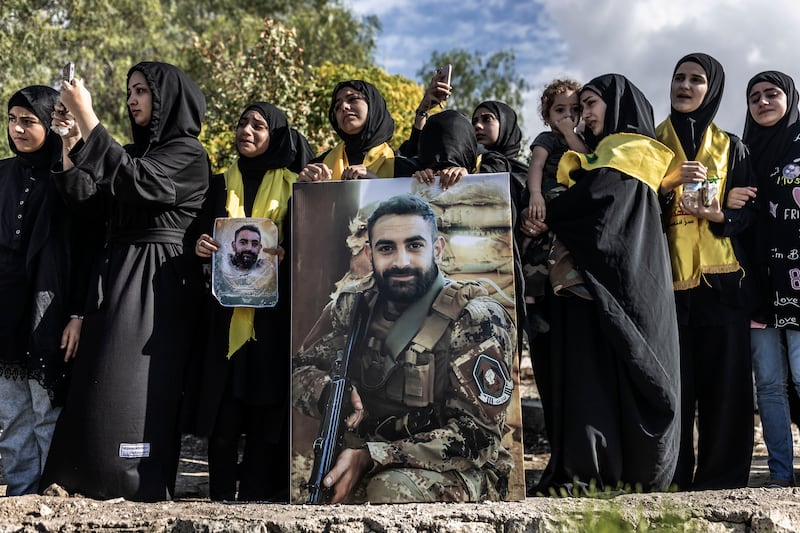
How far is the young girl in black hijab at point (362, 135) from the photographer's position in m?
3.82

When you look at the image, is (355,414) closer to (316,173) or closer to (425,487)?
(425,487)

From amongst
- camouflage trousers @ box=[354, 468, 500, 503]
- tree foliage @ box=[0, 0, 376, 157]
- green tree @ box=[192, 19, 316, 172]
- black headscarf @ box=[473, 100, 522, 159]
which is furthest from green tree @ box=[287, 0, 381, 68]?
camouflage trousers @ box=[354, 468, 500, 503]

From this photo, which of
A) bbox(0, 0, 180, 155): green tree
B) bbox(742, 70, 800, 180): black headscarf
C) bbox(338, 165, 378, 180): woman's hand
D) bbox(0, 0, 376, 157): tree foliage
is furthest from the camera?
bbox(0, 0, 180, 155): green tree

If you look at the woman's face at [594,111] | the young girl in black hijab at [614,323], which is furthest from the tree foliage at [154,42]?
the young girl in black hijab at [614,323]

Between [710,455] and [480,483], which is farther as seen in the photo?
[710,455]

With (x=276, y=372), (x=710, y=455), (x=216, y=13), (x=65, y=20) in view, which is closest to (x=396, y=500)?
(x=276, y=372)

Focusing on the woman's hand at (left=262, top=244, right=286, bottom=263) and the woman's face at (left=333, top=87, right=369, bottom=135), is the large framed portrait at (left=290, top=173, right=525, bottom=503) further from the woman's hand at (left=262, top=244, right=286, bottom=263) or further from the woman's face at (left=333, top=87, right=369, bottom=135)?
the woman's face at (left=333, top=87, right=369, bottom=135)

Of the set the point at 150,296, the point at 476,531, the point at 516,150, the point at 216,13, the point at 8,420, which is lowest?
the point at 476,531

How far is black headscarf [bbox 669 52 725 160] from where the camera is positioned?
3900 mm

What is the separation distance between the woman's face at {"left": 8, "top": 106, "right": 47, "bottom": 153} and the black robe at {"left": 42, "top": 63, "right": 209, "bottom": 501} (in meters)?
0.47

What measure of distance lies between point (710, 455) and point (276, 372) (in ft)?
7.09

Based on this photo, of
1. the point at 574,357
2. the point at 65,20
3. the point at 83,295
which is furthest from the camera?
the point at 65,20

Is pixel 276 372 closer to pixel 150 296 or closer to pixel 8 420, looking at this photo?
pixel 150 296

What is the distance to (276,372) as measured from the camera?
3.65 metres
